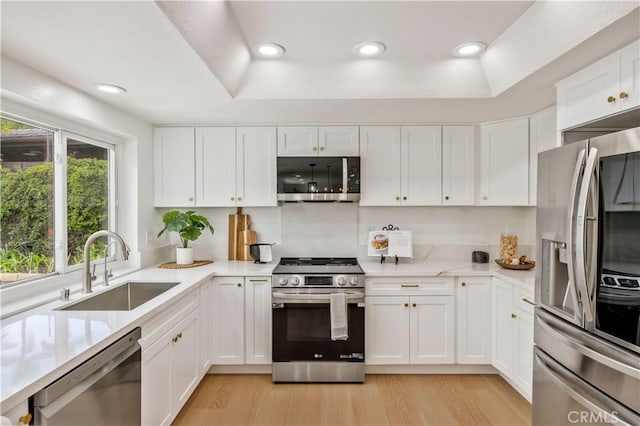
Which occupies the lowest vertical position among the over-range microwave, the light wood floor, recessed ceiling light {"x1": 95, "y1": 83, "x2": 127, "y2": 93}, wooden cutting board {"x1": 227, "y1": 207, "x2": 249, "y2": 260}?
the light wood floor

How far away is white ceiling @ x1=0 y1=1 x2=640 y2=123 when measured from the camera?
1.37 m

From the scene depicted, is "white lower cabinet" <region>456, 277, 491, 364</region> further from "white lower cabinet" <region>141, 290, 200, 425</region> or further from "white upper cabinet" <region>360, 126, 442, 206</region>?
"white lower cabinet" <region>141, 290, 200, 425</region>

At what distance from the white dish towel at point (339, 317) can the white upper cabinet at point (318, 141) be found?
4.31 ft

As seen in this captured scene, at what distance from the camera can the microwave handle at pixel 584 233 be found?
4.40ft

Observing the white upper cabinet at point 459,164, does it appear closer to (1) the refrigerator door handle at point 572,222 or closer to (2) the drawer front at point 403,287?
(2) the drawer front at point 403,287

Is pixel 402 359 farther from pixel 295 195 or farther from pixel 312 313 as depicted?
pixel 295 195

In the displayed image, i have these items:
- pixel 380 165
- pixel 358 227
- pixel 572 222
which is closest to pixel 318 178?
pixel 380 165

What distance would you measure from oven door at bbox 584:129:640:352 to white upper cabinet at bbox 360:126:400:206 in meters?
1.69

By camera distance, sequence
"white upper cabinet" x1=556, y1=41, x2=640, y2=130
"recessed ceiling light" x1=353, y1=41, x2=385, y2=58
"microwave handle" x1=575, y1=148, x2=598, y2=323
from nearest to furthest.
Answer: "microwave handle" x1=575, y1=148, x2=598, y2=323, "white upper cabinet" x1=556, y1=41, x2=640, y2=130, "recessed ceiling light" x1=353, y1=41, x2=385, y2=58

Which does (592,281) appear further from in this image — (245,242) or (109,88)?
(109,88)

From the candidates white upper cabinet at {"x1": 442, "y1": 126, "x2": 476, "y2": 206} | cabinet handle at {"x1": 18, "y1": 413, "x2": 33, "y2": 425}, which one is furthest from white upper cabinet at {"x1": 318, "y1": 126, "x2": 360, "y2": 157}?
cabinet handle at {"x1": 18, "y1": 413, "x2": 33, "y2": 425}

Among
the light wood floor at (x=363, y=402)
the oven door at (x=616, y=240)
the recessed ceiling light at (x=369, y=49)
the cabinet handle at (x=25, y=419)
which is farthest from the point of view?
the light wood floor at (x=363, y=402)

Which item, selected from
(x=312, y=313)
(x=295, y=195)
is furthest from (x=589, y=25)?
(x=312, y=313)

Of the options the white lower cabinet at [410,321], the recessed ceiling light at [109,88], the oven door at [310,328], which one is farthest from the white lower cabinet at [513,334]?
the recessed ceiling light at [109,88]
